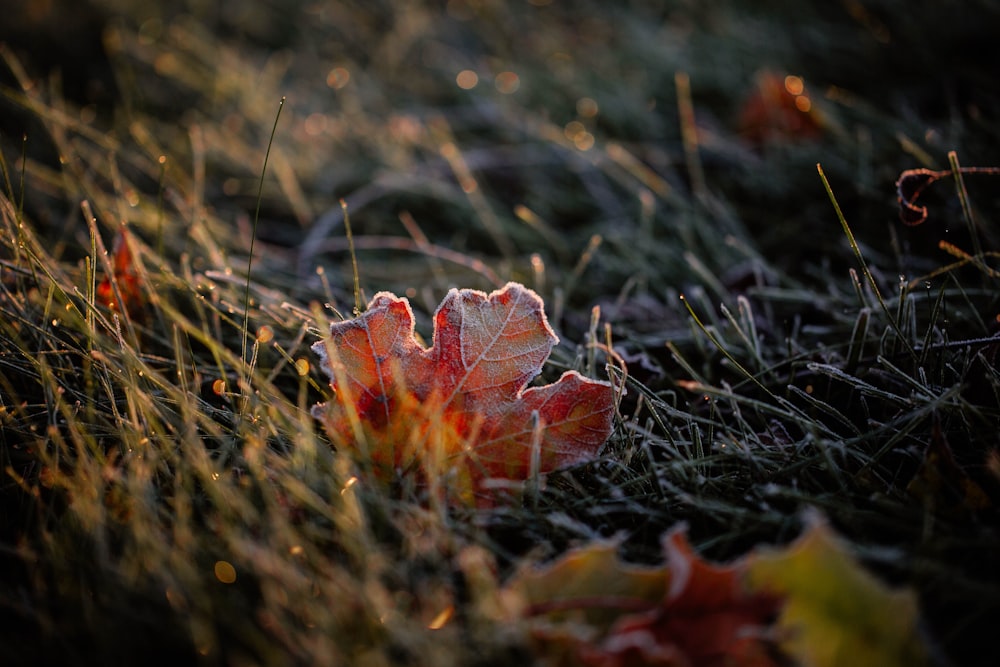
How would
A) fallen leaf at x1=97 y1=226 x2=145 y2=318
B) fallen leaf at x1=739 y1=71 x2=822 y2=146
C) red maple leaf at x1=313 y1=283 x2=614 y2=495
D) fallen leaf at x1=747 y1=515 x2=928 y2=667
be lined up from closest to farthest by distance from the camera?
fallen leaf at x1=747 y1=515 x2=928 y2=667
red maple leaf at x1=313 y1=283 x2=614 y2=495
fallen leaf at x1=97 y1=226 x2=145 y2=318
fallen leaf at x1=739 y1=71 x2=822 y2=146

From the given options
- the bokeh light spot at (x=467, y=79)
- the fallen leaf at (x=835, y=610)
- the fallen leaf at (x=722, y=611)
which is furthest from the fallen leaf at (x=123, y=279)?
the bokeh light spot at (x=467, y=79)

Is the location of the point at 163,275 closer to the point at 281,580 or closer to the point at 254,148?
the point at 281,580

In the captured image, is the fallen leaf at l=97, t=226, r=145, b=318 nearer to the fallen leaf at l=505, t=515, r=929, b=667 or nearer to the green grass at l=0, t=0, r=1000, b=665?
the green grass at l=0, t=0, r=1000, b=665

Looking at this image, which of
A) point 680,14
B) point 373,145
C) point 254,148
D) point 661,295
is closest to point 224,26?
point 254,148

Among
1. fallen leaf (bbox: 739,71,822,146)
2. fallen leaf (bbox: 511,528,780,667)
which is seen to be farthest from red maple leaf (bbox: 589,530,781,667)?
fallen leaf (bbox: 739,71,822,146)

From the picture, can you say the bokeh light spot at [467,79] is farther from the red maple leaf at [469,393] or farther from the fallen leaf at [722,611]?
the fallen leaf at [722,611]

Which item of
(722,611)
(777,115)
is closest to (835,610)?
(722,611)

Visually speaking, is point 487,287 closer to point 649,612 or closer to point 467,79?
point 649,612
